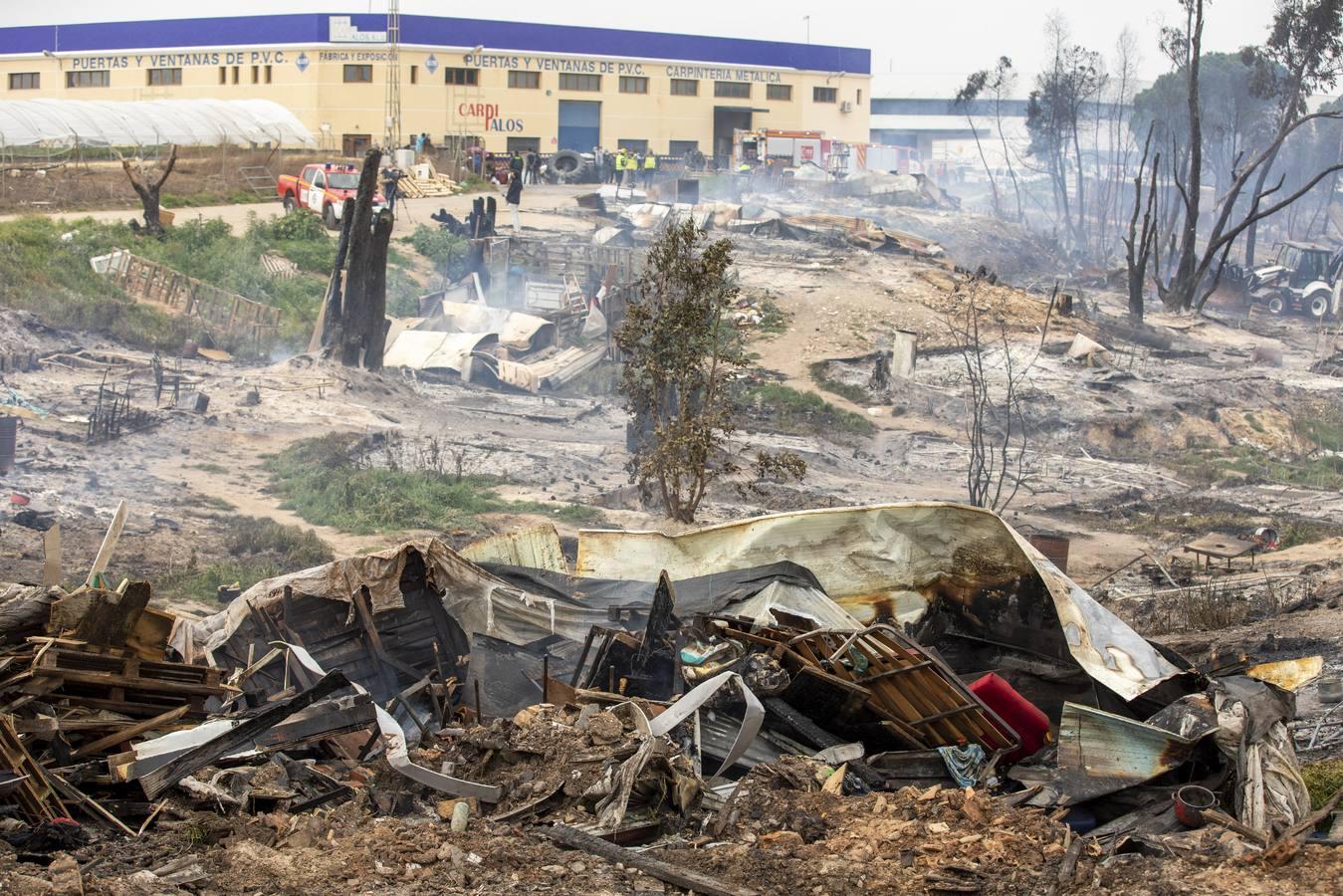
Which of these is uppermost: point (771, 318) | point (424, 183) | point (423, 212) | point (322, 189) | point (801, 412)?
point (424, 183)

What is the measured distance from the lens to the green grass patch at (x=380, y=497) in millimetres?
14938

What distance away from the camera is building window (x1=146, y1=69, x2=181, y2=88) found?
47.8 m

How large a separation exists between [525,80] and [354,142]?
7.25 meters

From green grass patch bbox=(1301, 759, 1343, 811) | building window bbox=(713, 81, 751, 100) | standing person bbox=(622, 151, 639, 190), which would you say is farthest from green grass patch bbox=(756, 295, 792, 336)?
building window bbox=(713, 81, 751, 100)

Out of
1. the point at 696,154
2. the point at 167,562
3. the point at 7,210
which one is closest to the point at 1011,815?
the point at 167,562

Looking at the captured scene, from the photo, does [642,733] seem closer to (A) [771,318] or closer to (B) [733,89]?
(A) [771,318]

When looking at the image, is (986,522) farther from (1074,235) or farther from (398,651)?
(1074,235)

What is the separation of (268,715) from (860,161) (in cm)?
4736

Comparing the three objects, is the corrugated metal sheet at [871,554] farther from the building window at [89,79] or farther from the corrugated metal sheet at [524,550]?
the building window at [89,79]

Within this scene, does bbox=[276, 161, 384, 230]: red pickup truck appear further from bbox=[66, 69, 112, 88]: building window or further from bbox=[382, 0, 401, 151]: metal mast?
bbox=[66, 69, 112, 88]: building window

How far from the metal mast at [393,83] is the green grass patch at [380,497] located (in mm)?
29186

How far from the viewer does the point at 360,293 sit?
66.1ft

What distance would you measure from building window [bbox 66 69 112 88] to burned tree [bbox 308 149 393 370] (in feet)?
111

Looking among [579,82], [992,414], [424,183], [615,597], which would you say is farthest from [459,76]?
[615,597]
